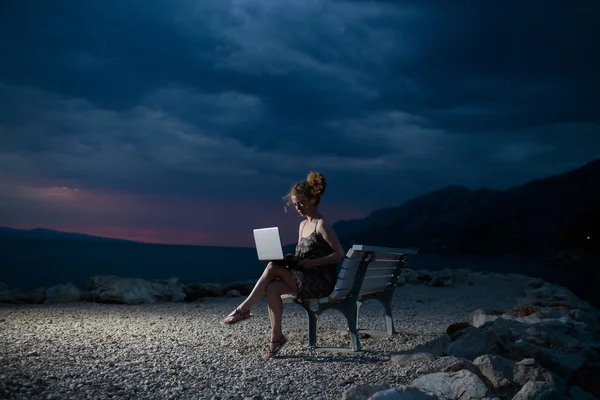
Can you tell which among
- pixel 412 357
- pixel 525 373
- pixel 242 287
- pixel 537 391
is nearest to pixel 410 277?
pixel 242 287

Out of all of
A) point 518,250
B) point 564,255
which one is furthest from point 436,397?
point 518,250

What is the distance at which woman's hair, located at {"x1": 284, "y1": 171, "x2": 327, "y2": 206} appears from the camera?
5.48 metres

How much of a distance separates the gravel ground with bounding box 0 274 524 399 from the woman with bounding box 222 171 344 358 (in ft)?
1.41

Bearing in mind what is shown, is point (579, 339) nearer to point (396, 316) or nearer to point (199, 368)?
point (396, 316)

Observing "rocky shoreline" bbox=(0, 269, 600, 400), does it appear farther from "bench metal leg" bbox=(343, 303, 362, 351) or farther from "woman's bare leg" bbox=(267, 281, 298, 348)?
"woman's bare leg" bbox=(267, 281, 298, 348)

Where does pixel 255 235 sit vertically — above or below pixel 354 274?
above

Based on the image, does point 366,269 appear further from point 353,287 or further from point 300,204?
point 300,204

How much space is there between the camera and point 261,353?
5.50m

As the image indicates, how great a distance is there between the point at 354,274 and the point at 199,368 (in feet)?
5.81

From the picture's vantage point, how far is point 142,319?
25.8ft

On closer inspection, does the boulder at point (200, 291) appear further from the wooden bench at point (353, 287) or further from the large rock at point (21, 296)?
the wooden bench at point (353, 287)

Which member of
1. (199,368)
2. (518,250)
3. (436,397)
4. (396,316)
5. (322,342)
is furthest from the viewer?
(518,250)

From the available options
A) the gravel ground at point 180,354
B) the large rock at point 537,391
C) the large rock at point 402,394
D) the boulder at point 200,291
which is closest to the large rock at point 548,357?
the gravel ground at point 180,354

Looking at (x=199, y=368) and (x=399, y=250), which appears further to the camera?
(x=399, y=250)
